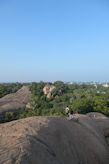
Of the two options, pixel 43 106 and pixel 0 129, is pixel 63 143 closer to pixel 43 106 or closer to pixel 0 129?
pixel 0 129

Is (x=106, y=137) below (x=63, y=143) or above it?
below

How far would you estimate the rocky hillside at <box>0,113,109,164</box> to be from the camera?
4571mm

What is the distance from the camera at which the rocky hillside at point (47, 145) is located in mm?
4571

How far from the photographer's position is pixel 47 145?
5.98 meters

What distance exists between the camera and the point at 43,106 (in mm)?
32250

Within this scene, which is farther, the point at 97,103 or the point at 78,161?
the point at 97,103

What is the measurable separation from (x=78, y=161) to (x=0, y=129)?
3.93 metres

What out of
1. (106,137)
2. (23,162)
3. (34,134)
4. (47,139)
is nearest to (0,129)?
(34,134)

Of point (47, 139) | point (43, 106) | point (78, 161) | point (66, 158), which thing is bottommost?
point (43, 106)

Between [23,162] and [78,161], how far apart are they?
146 inches

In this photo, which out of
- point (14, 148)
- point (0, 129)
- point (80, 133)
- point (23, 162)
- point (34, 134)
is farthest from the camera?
point (80, 133)

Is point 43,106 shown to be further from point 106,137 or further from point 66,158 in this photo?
point 66,158

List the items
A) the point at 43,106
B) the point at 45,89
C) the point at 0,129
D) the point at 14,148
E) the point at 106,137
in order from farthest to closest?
the point at 45,89
the point at 43,106
the point at 106,137
the point at 0,129
the point at 14,148

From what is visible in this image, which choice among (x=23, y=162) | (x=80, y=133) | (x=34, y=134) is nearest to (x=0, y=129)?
(x=34, y=134)
